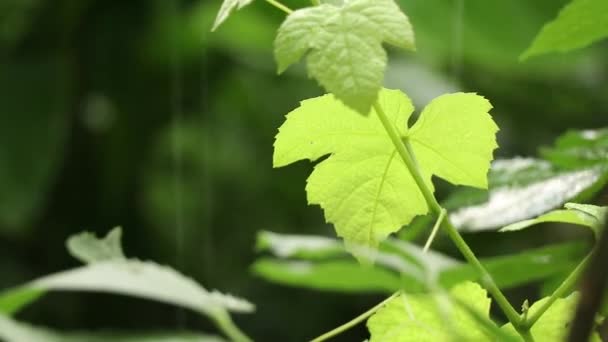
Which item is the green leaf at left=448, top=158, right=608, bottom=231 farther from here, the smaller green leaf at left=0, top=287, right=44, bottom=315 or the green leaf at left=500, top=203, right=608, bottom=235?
the smaller green leaf at left=0, top=287, right=44, bottom=315

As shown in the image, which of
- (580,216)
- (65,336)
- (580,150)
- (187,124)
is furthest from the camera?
(187,124)

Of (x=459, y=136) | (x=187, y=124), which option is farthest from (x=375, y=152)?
(x=187, y=124)

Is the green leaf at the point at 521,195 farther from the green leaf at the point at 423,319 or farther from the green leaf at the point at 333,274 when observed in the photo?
the green leaf at the point at 333,274

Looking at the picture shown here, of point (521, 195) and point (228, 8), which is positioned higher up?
point (228, 8)

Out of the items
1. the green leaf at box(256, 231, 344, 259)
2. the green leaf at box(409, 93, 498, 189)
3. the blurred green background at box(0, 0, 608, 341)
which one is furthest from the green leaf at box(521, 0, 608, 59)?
the blurred green background at box(0, 0, 608, 341)

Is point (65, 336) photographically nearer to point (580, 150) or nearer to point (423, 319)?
point (423, 319)

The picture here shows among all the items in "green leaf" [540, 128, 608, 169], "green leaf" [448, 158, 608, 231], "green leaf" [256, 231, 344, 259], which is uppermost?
"green leaf" [256, 231, 344, 259]

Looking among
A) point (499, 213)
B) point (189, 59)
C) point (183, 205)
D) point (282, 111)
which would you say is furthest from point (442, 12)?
point (499, 213)
